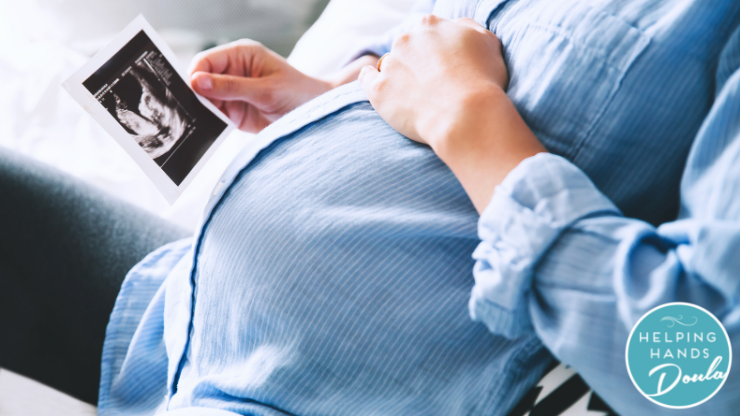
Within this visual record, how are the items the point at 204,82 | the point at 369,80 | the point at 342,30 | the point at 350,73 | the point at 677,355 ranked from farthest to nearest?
the point at 342,30, the point at 350,73, the point at 204,82, the point at 369,80, the point at 677,355

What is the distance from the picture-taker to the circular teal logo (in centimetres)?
33

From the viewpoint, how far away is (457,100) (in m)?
0.45

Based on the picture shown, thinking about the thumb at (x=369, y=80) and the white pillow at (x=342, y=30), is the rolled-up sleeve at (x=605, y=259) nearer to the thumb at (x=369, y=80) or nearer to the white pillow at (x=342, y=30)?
the thumb at (x=369, y=80)

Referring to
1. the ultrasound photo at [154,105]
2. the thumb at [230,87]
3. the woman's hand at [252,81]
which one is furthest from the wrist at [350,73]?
the ultrasound photo at [154,105]

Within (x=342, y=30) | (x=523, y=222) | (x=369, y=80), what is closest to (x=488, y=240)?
(x=523, y=222)

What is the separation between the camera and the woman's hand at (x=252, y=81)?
709 mm

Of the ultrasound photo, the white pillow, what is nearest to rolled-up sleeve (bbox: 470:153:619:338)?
the ultrasound photo

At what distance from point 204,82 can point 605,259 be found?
570mm

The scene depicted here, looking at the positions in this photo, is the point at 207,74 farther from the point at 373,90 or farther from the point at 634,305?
the point at 634,305

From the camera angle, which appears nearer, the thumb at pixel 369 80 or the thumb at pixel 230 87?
the thumb at pixel 369 80

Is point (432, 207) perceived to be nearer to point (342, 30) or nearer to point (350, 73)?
point (350, 73)

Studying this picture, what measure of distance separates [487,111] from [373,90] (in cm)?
16

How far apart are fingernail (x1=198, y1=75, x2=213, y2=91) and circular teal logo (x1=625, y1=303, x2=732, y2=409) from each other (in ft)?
1.98

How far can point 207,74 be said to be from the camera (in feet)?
2.27
